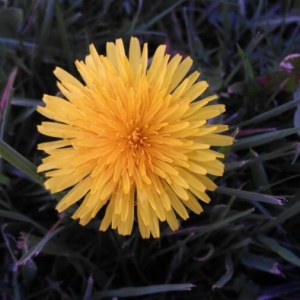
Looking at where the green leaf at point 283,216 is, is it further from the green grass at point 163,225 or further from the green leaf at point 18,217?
the green leaf at point 18,217

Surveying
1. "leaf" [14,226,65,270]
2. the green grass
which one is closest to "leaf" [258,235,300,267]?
the green grass

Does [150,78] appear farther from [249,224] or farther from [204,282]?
[204,282]

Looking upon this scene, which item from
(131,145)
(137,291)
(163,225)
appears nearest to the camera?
(131,145)

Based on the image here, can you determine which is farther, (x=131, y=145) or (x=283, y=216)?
(x=283, y=216)

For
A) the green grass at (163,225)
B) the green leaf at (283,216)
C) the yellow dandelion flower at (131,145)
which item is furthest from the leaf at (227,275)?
the yellow dandelion flower at (131,145)

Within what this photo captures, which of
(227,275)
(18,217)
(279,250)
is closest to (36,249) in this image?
(18,217)

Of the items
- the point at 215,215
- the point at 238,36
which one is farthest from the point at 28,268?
the point at 238,36

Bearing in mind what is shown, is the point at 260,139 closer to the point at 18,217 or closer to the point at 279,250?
the point at 279,250

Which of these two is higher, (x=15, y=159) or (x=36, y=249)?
(x=15, y=159)
